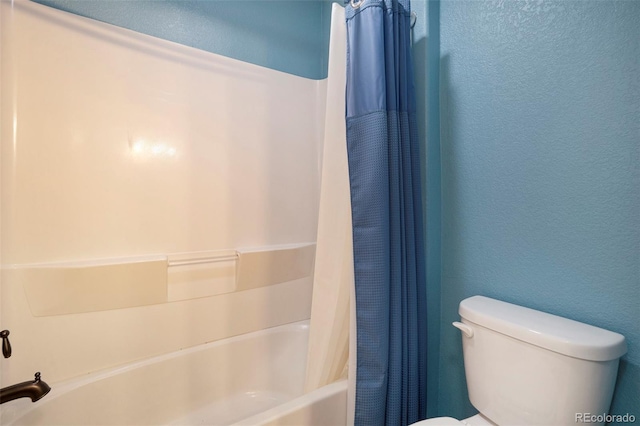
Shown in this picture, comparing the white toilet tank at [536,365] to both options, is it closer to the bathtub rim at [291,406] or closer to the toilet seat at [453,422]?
the toilet seat at [453,422]

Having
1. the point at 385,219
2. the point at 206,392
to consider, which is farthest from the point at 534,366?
the point at 206,392

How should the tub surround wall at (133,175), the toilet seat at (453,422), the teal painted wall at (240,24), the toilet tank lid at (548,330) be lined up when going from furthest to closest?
1. the teal painted wall at (240,24)
2. the tub surround wall at (133,175)
3. the toilet seat at (453,422)
4. the toilet tank lid at (548,330)

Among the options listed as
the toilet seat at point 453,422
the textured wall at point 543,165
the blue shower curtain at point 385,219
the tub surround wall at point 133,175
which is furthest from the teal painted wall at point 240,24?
the toilet seat at point 453,422

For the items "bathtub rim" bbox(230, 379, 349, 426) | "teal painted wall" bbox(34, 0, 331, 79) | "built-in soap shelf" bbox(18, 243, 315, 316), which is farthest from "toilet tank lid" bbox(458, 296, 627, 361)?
"teal painted wall" bbox(34, 0, 331, 79)

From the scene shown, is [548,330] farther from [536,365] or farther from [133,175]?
[133,175]

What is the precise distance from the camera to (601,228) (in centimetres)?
80

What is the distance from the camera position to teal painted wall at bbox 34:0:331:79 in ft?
4.56

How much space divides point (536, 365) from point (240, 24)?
A: 2.07m

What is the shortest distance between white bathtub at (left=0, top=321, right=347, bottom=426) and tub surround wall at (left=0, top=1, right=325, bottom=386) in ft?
0.25

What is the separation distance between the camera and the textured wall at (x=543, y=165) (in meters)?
0.76

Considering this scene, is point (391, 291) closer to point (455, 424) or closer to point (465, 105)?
point (455, 424)

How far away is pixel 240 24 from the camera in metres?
1.70

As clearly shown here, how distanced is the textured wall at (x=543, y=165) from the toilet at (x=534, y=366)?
11 cm

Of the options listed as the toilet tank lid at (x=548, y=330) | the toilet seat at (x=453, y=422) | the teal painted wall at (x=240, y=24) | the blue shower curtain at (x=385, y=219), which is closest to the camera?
the toilet tank lid at (x=548, y=330)
